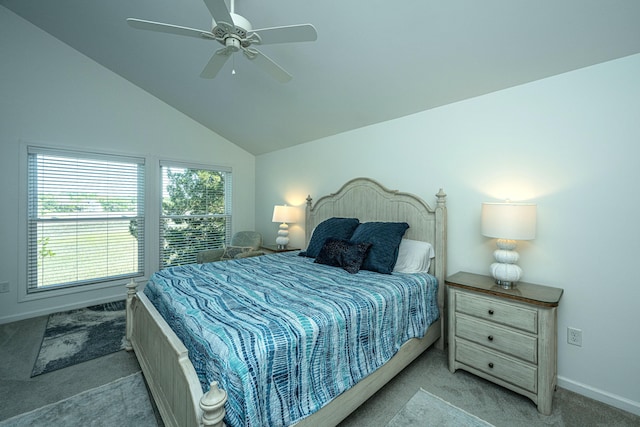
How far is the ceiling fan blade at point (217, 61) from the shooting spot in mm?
1829

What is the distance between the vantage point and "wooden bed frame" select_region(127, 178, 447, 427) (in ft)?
3.76

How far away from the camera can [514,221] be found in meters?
1.93

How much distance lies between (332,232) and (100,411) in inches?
87.5

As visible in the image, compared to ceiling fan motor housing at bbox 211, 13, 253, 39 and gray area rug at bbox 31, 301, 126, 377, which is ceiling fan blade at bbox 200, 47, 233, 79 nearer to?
ceiling fan motor housing at bbox 211, 13, 253, 39

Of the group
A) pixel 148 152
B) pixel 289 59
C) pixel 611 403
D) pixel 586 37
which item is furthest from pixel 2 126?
pixel 611 403

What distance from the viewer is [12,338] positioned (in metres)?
2.66

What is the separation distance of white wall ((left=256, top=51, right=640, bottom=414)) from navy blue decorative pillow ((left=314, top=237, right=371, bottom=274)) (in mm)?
895

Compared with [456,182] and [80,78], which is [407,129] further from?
[80,78]

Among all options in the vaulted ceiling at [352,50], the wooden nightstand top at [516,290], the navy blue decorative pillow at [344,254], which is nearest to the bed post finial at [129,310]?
the navy blue decorative pillow at [344,254]

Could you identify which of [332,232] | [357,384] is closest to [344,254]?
[332,232]

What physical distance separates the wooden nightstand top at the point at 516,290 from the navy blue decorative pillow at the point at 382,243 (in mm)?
496

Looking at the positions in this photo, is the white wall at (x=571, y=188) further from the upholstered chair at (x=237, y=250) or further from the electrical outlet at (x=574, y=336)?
the upholstered chair at (x=237, y=250)

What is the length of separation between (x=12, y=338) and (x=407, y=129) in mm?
4431

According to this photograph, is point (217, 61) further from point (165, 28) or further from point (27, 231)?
point (27, 231)
